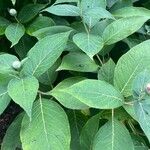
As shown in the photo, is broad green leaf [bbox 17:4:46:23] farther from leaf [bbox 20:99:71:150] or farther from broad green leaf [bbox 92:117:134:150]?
broad green leaf [bbox 92:117:134:150]

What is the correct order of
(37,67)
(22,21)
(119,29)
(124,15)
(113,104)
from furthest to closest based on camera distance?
(22,21) < (124,15) < (119,29) < (37,67) < (113,104)

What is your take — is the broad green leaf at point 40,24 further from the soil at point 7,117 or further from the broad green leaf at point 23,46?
the soil at point 7,117

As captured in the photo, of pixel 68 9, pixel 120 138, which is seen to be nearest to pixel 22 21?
pixel 68 9

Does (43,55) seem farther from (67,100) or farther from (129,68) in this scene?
(129,68)

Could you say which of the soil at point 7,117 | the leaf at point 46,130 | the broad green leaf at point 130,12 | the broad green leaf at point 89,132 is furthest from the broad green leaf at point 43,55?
the soil at point 7,117

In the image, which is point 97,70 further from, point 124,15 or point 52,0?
point 52,0

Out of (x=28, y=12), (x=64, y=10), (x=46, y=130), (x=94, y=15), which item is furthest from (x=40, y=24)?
(x=46, y=130)
